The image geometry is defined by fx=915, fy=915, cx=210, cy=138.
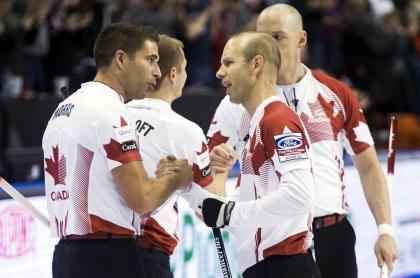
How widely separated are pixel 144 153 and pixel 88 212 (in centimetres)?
61

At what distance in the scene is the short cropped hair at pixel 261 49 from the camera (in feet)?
14.0

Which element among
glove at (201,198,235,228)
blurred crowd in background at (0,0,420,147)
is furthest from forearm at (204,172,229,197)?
blurred crowd in background at (0,0,420,147)

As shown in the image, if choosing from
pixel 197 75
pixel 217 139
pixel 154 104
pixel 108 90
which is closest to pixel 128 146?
pixel 108 90

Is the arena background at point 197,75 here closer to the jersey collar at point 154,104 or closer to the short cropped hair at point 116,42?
the jersey collar at point 154,104

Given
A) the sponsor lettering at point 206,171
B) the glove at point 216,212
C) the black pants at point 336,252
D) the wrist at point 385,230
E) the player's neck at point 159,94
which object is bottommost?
the black pants at point 336,252

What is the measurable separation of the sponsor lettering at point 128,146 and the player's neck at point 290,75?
4.50 ft

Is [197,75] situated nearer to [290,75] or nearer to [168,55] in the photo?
[290,75]

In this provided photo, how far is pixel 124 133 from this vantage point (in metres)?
4.02

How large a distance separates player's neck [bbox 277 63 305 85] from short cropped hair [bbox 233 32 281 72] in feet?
2.64

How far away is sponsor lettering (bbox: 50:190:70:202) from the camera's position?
408cm

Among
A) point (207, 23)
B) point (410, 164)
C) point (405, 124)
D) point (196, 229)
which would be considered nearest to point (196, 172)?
point (196, 229)

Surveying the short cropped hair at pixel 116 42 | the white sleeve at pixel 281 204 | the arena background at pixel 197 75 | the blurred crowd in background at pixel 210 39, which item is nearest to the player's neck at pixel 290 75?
the short cropped hair at pixel 116 42

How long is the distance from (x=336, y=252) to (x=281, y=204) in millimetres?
1388

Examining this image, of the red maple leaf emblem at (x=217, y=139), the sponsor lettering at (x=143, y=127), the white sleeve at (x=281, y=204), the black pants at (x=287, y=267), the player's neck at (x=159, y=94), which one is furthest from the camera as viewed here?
the red maple leaf emblem at (x=217, y=139)
